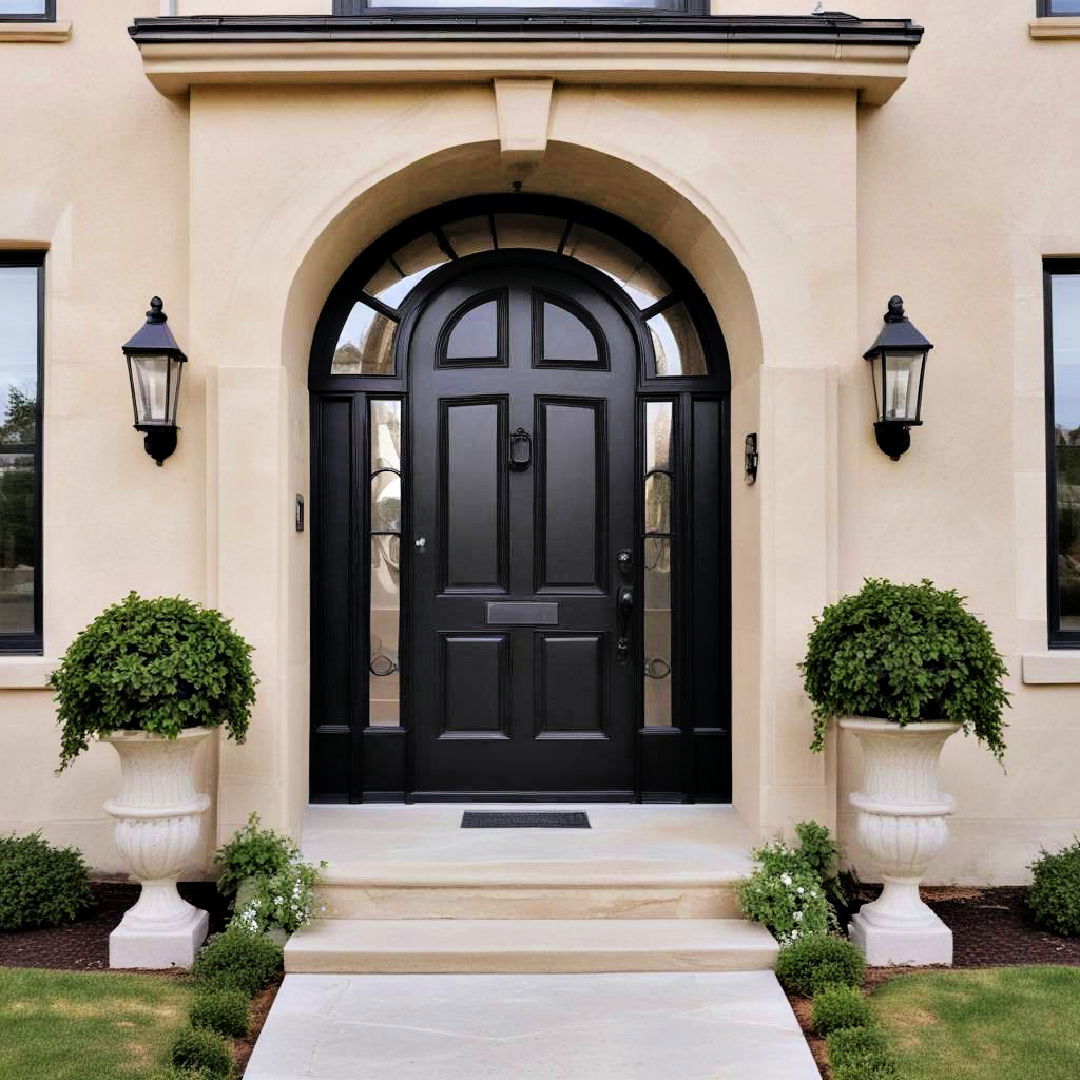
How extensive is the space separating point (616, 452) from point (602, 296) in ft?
2.79

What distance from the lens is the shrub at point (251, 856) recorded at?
4574mm

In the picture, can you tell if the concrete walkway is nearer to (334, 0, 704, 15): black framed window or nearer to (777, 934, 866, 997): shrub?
(777, 934, 866, 997): shrub

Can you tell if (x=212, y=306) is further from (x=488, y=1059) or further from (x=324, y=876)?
(x=488, y=1059)

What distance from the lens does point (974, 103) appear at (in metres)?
5.42

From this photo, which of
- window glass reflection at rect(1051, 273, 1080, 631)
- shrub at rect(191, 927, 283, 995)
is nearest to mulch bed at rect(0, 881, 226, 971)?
shrub at rect(191, 927, 283, 995)

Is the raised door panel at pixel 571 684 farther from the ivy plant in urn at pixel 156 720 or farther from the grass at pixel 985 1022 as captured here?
the grass at pixel 985 1022

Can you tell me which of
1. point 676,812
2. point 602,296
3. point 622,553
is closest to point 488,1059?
point 676,812

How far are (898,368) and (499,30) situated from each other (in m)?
2.37

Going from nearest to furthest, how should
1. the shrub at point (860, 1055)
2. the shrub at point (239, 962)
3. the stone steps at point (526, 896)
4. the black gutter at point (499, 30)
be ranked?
the shrub at point (860, 1055) < the shrub at point (239, 962) < the stone steps at point (526, 896) < the black gutter at point (499, 30)

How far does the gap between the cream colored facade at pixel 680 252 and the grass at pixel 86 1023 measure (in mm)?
911

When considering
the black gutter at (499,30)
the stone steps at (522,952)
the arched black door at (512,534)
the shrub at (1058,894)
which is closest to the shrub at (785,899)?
the stone steps at (522,952)

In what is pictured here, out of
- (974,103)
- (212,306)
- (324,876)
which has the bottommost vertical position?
(324,876)

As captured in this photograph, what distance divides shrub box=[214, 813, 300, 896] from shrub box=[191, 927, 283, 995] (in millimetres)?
311

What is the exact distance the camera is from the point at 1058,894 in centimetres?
470
